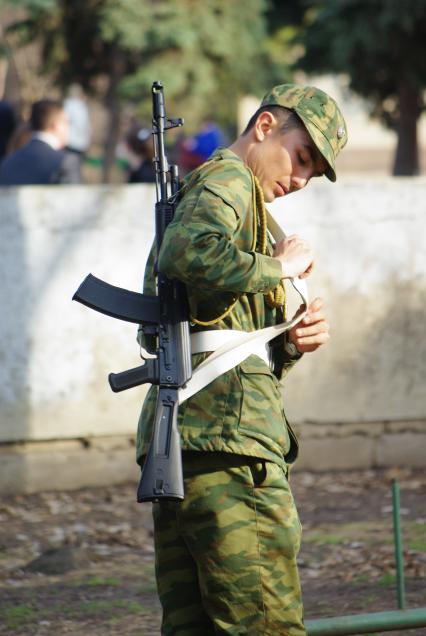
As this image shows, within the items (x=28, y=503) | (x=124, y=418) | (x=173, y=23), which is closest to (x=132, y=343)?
(x=124, y=418)

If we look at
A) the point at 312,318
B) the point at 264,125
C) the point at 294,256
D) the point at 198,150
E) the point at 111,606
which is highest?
the point at 198,150

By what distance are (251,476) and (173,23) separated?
15.7m

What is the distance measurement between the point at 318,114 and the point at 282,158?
0.15 metres

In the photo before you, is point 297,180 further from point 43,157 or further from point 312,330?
point 43,157

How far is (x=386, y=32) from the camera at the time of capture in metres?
13.7

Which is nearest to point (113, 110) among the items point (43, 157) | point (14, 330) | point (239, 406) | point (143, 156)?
point (143, 156)

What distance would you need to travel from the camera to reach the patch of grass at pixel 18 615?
4.80m

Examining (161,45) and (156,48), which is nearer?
(161,45)

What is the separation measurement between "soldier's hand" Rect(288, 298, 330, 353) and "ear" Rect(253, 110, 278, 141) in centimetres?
50

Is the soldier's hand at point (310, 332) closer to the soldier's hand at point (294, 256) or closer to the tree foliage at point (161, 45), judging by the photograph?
the soldier's hand at point (294, 256)

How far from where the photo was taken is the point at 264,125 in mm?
3326

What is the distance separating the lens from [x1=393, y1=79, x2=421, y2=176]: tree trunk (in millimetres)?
15101

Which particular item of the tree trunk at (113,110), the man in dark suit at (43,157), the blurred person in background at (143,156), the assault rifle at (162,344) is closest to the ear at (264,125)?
the assault rifle at (162,344)

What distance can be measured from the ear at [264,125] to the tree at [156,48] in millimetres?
15073
